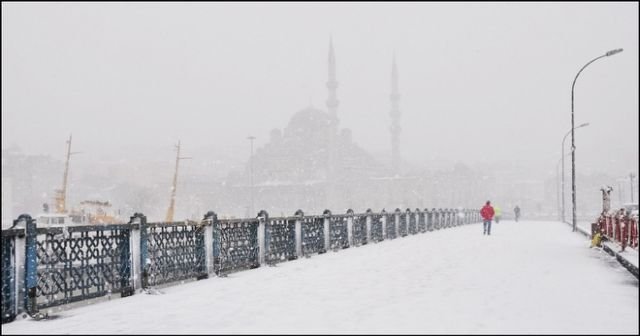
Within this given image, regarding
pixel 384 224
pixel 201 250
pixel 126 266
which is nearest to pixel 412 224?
pixel 384 224

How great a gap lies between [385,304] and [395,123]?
14624 cm

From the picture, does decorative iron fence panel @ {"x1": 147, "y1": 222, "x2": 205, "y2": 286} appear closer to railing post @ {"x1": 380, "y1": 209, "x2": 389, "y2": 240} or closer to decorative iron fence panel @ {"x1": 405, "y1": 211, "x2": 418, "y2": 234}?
railing post @ {"x1": 380, "y1": 209, "x2": 389, "y2": 240}

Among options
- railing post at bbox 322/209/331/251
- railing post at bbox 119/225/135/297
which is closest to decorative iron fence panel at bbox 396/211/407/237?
railing post at bbox 322/209/331/251

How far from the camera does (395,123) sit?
153m

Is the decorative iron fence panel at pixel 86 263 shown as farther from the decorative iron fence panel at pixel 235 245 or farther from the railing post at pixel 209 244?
the decorative iron fence panel at pixel 235 245

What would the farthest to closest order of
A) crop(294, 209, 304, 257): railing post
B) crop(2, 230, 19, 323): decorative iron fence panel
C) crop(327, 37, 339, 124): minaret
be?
crop(327, 37, 339, 124): minaret, crop(294, 209, 304, 257): railing post, crop(2, 230, 19, 323): decorative iron fence panel

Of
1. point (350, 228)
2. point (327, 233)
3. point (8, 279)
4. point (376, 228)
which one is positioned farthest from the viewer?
point (376, 228)

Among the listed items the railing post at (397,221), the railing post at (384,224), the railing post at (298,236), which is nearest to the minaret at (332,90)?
the railing post at (397,221)

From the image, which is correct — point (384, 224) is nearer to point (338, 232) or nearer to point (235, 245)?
point (338, 232)

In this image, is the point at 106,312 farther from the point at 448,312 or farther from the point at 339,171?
the point at 339,171

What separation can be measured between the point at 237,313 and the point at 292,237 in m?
9.29

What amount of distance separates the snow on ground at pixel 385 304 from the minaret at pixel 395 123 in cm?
14094

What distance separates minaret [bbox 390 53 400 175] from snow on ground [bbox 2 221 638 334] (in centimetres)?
14094

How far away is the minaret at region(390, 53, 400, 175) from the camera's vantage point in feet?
503
